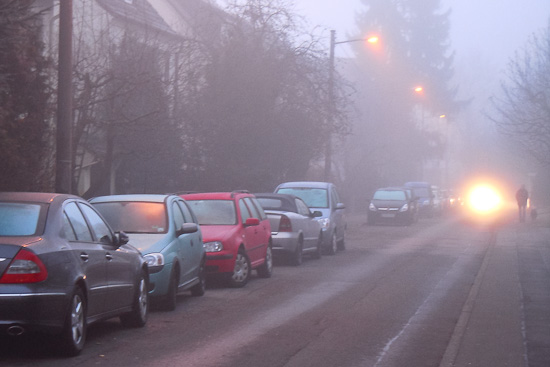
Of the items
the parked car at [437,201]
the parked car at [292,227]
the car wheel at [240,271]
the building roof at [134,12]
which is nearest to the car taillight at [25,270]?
the car wheel at [240,271]

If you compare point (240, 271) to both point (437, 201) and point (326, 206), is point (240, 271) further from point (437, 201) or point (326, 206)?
point (437, 201)

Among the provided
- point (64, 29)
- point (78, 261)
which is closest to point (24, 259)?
point (78, 261)

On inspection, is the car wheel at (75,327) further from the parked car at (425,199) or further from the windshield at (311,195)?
the parked car at (425,199)

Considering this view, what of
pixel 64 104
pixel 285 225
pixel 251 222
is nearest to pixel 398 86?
pixel 285 225

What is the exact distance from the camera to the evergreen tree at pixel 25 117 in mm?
12758

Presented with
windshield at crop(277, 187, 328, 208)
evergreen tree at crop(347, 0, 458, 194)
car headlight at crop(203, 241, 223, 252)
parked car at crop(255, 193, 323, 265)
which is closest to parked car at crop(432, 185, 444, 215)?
evergreen tree at crop(347, 0, 458, 194)

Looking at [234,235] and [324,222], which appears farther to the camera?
[324,222]

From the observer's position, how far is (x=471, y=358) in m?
8.66

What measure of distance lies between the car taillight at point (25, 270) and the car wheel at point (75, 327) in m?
0.50

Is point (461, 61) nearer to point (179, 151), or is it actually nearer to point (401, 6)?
point (401, 6)

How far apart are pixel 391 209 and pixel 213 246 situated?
26.5 metres

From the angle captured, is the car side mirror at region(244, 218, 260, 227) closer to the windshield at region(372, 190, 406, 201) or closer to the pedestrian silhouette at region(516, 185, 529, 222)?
the windshield at region(372, 190, 406, 201)

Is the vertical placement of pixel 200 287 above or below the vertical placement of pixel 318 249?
below

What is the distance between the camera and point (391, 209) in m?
40.5
